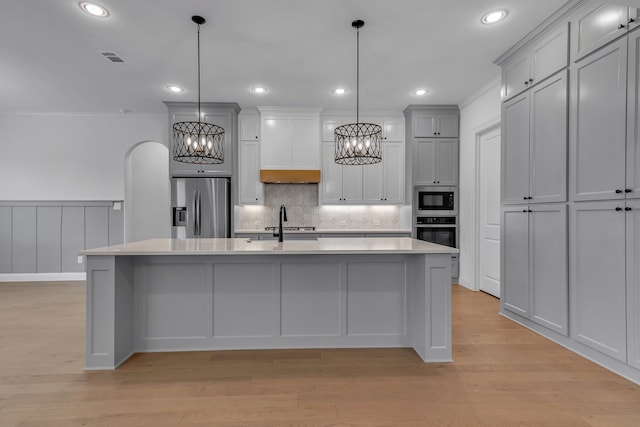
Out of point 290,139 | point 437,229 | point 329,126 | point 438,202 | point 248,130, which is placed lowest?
point 437,229

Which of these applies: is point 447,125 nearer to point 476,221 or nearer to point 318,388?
point 476,221

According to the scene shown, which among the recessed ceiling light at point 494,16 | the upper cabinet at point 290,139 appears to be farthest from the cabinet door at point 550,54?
the upper cabinet at point 290,139

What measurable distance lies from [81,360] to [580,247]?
3989mm

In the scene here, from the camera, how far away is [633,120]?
2.12 m

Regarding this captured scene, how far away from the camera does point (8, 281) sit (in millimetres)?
5332

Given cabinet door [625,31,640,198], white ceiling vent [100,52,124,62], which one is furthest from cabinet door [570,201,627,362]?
white ceiling vent [100,52,124,62]

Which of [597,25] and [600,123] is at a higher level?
[597,25]

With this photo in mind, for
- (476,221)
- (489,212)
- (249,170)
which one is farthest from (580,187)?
(249,170)

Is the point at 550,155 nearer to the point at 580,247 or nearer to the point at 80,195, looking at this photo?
the point at 580,247

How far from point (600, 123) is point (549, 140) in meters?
0.48

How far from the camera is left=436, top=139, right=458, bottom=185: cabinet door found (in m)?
5.09

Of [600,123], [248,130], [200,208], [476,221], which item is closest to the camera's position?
[600,123]

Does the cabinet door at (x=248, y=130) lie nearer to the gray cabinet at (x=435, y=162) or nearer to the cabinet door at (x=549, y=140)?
the gray cabinet at (x=435, y=162)

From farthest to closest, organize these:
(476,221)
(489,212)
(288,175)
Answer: (288,175) → (476,221) → (489,212)
